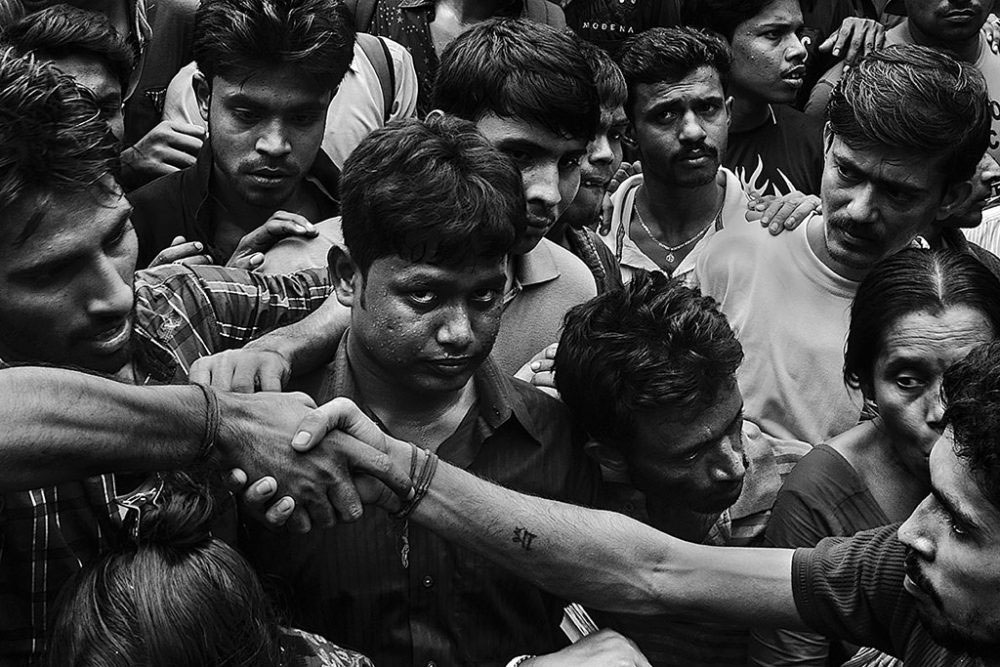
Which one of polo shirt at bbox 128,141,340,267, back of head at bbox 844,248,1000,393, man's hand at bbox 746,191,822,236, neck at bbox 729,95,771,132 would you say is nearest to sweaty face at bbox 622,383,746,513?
back of head at bbox 844,248,1000,393

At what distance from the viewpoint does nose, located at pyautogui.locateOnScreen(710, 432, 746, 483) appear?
343 cm

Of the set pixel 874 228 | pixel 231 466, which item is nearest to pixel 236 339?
pixel 231 466

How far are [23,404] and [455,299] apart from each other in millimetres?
958

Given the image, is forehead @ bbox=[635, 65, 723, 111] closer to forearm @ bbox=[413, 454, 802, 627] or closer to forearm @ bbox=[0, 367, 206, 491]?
forearm @ bbox=[413, 454, 802, 627]

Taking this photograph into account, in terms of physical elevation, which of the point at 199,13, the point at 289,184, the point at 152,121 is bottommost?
the point at 152,121

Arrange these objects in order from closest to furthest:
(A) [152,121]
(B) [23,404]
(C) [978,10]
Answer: (B) [23,404], (A) [152,121], (C) [978,10]

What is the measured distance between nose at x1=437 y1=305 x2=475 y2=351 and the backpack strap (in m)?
1.73

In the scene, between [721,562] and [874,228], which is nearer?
[721,562]

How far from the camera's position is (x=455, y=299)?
3205 millimetres

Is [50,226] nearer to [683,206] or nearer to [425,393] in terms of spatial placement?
[425,393]

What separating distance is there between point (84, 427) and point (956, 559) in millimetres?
1640

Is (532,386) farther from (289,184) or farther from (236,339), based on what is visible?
(289,184)

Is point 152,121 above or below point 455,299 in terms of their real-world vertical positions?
below

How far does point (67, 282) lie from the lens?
302cm
